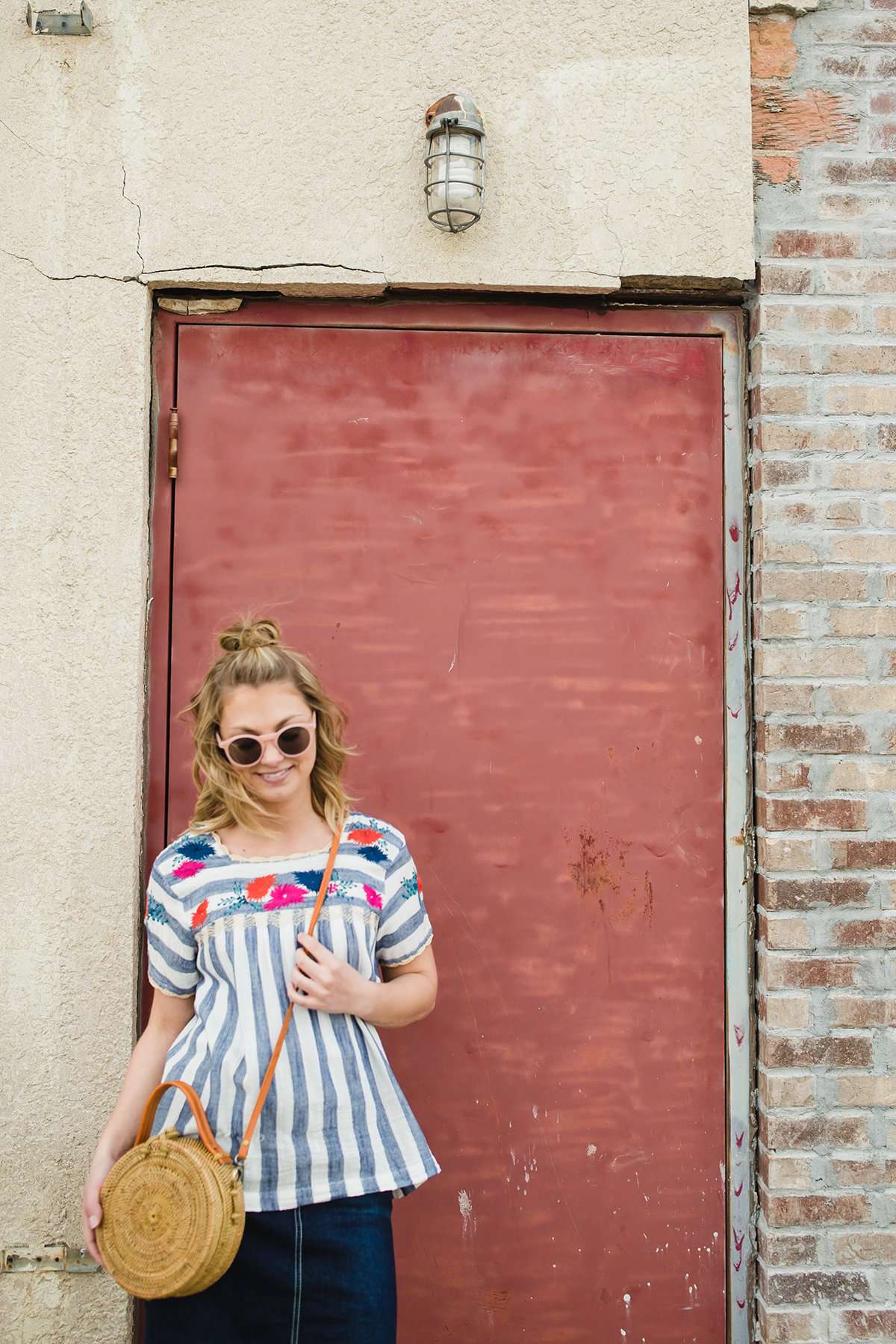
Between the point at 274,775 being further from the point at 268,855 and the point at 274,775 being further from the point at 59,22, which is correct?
the point at 59,22

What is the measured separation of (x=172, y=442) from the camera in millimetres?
2531

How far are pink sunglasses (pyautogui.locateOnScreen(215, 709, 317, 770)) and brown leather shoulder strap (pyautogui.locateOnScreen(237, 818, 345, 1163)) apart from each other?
0.61 feet

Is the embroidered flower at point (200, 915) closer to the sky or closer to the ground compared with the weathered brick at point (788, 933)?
closer to the sky

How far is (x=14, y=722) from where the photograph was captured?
242 centimetres

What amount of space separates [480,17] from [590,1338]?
3.19 meters

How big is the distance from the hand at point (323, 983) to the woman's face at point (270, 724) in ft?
0.91

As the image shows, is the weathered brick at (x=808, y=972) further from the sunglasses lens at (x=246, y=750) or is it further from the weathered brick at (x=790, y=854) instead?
the sunglasses lens at (x=246, y=750)

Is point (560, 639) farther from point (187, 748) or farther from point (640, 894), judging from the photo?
point (187, 748)

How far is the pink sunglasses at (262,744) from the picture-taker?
6.24ft

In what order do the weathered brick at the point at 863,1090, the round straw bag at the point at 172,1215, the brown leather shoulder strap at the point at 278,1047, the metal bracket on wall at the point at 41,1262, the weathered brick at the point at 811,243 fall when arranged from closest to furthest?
the round straw bag at the point at 172,1215 → the brown leather shoulder strap at the point at 278,1047 → the metal bracket on wall at the point at 41,1262 → the weathered brick at the point at 863,1090 → the weathered brick at the point at 811,243

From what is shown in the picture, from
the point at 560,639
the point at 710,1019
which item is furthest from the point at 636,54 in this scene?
the point at 710,1019

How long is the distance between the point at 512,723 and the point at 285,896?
2.83 ft

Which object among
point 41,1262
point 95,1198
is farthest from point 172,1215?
point 41,1262

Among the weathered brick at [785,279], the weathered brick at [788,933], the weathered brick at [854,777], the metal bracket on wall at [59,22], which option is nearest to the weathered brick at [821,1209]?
the weathered brick at [788,933]
